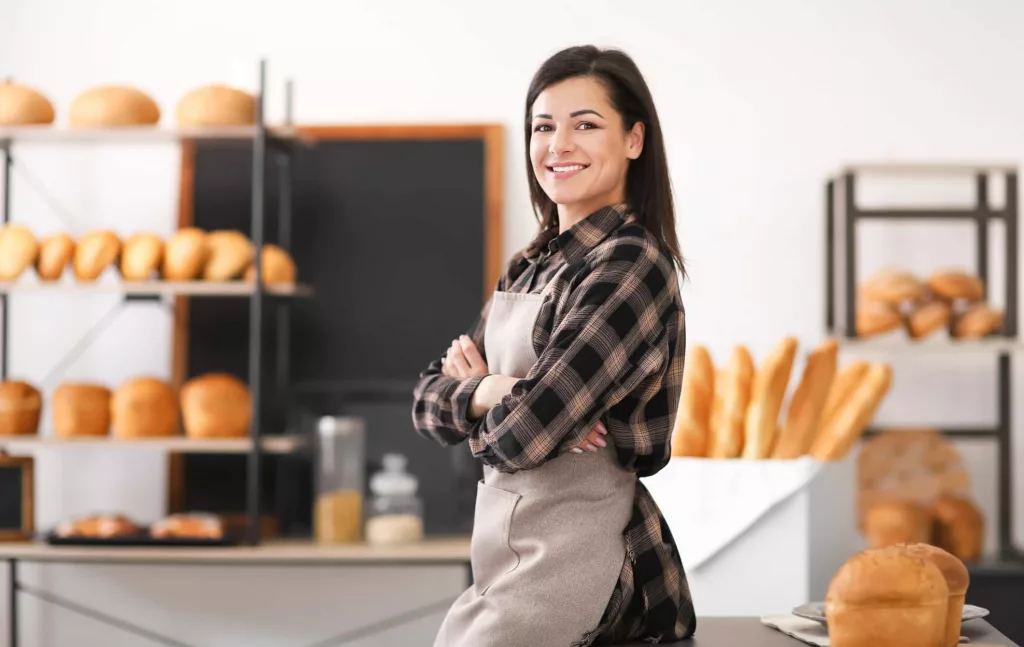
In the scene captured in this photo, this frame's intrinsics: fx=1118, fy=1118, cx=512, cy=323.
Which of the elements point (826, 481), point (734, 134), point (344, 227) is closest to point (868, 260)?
point (734, 134)

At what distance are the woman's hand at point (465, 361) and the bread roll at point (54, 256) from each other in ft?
5.67

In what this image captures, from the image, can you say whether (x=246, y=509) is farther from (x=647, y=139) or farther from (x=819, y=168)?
(x=647, y=139)

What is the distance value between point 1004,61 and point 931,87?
0.21 meters

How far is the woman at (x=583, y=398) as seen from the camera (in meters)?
1.28

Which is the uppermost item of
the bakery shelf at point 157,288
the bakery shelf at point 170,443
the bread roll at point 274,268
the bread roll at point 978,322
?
the bread roll at point 274,268

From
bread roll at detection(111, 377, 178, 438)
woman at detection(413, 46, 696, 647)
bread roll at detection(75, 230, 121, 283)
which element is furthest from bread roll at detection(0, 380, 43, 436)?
woman at detection(413, 46, 696, 647)

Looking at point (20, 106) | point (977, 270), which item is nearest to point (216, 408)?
point (20, 106)

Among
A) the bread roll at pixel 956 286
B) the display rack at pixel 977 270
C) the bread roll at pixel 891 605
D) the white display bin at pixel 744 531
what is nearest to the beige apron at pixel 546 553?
the bread roll at pixel 891 605

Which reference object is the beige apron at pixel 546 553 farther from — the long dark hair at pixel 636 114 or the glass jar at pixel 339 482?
the glass jar at pixel 339 482

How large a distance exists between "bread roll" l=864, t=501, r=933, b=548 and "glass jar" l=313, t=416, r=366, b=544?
130cm

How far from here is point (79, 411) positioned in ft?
9.50

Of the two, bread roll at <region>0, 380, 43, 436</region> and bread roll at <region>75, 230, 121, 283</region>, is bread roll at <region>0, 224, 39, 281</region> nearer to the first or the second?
bread roll at <region>75, 230, 121, 283</region>

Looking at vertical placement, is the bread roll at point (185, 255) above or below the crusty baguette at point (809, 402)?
above

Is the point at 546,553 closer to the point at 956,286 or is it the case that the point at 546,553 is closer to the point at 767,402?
the point at 767,402
